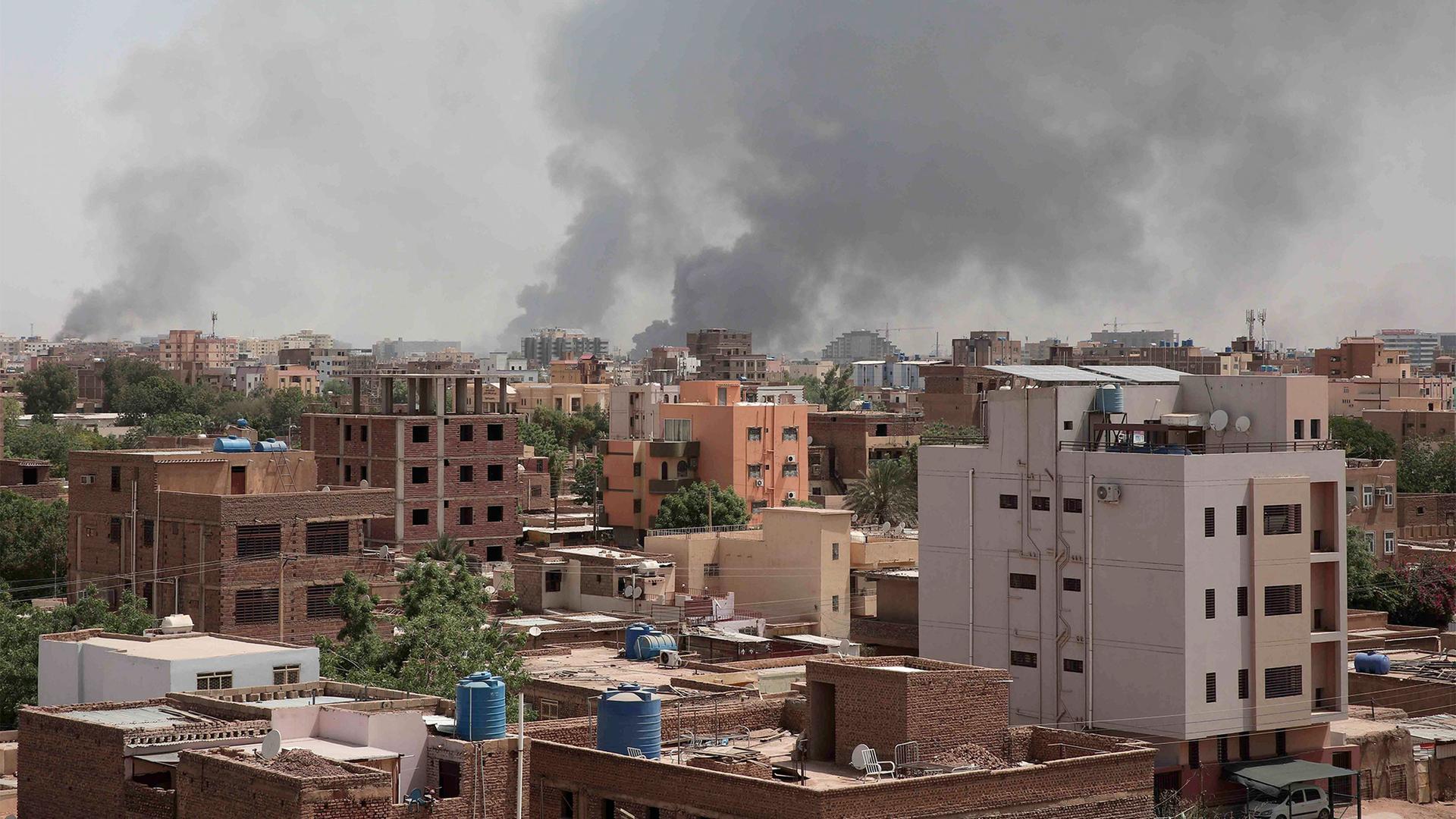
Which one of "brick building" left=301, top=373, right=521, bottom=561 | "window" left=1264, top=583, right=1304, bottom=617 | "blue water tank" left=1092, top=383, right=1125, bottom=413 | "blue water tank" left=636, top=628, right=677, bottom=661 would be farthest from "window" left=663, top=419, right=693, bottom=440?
"window" left=1264, top=583, right=1304, bottom=617

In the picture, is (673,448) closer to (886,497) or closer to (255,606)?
(886,497)

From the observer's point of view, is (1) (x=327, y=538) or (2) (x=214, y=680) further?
(1) (x=327, y=538)

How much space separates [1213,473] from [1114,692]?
17.1 ft

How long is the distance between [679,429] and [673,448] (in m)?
2.21

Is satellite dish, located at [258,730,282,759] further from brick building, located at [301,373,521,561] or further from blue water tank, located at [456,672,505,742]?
brick building, located at [301,373,521,561]

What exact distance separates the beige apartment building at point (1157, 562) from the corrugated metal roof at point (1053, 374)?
13.3 inches

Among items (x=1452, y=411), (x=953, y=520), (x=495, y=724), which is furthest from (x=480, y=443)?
(x=1452, y=411)

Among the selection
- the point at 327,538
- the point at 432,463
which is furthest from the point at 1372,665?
the point at 432,463

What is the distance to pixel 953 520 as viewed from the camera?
151 ft

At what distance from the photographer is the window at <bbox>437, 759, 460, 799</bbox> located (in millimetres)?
25859

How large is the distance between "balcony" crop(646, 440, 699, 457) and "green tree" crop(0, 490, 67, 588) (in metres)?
29.5

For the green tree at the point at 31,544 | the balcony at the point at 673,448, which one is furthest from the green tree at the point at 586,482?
the green tree at the point at 31,544

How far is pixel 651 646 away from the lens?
45812 mm

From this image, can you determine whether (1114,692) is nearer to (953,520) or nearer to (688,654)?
(953,520)
